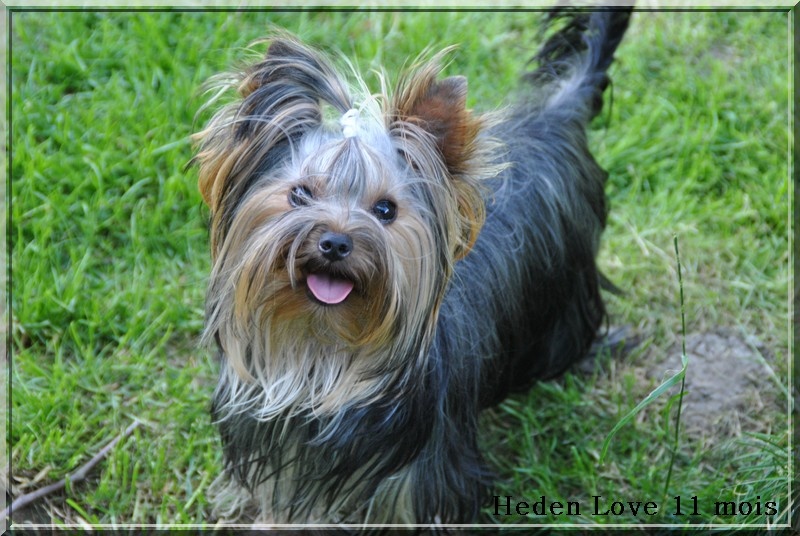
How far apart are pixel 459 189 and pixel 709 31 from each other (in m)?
3.33

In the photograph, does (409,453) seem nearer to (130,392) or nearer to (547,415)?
(547,415)

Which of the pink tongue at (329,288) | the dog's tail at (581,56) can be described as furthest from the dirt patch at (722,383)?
the pink tongue at (329,288)

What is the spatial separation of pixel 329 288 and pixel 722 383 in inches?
84.4

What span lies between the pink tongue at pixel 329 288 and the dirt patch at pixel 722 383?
191 cm

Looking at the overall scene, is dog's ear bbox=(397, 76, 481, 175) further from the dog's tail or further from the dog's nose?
the dog's tail

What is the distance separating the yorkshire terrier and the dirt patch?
0.98m

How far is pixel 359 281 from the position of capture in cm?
244

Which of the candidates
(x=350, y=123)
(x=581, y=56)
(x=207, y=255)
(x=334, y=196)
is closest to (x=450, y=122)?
(x=350, y=123)

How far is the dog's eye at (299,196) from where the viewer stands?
249 centimetres

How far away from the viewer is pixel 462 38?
17.0 ft

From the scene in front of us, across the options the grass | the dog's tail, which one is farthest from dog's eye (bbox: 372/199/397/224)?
the grass

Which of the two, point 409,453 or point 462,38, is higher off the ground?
point 462,38

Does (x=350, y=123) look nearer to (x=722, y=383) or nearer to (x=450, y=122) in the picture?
(x=450, y=122)

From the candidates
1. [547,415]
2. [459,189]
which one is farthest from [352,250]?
[547,415]
